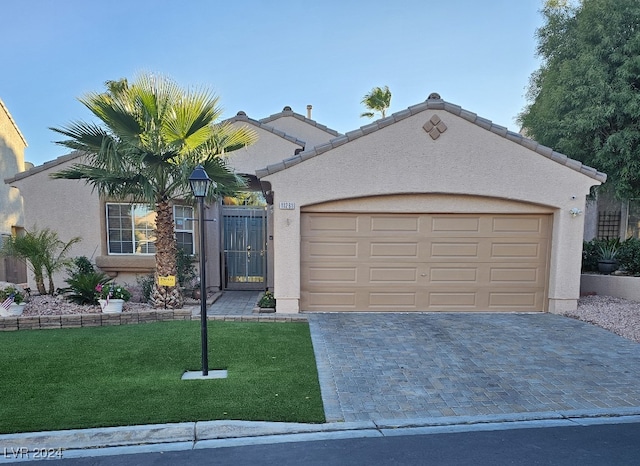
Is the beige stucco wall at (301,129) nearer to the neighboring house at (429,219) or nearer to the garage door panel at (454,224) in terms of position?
the neighboring house at (429,219)

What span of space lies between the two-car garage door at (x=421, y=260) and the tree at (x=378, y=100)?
13.6 m

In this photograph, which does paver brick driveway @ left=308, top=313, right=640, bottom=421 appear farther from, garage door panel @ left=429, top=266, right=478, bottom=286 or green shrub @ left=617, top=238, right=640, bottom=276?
green shrub @ left=617, top=238, right=640, bottom=276

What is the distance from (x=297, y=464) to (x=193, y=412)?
140 cm

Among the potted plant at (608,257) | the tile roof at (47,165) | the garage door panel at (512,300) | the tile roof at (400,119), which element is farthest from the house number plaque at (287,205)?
the potted plant at (608,257)

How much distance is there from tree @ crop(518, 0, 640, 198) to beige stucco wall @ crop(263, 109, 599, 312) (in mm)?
3360

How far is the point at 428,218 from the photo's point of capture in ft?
27.6

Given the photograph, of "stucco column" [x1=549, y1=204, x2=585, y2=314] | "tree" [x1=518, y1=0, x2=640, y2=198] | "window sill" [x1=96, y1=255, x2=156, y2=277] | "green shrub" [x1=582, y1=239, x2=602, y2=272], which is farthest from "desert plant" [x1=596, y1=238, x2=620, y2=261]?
"window sill" [x1=96, y1=255, x2=156, y2=277]

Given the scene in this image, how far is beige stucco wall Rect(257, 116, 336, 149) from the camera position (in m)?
13.5

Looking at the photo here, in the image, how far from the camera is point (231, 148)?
8180mm

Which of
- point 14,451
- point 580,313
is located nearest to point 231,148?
point 14,451

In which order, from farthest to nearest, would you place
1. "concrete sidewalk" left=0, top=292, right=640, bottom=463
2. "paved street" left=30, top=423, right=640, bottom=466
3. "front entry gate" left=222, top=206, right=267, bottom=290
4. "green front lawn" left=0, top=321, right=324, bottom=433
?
"front entry gate" left=222, top=206, right=267, bottom=290 < "green front lawn" left=0, top=321, right=324, bottom=433 < "concrete sidewalk" left=0, top=292, right=640, bottom=463 < "paved street" left=30, top=423, right=640, bottom=466

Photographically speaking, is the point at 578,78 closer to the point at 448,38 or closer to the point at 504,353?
the point at 448,38

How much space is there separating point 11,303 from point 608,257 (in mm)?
14673

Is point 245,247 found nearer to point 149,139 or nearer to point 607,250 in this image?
point 149,139
